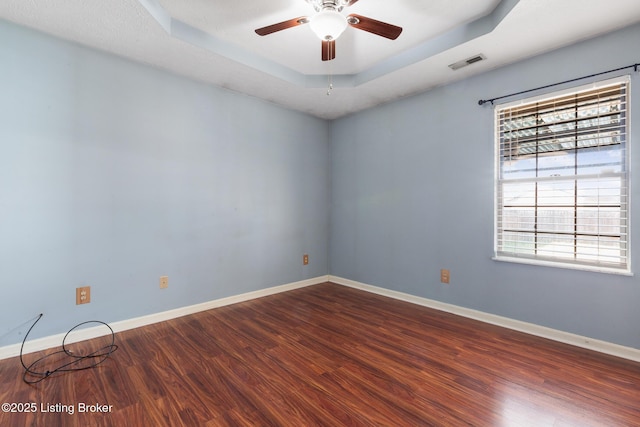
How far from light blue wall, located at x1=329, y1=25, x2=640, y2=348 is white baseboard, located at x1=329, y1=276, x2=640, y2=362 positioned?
0.05m

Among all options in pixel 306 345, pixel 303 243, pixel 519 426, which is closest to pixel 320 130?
pixel 303 243

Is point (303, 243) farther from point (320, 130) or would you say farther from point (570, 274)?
point (570, 274)

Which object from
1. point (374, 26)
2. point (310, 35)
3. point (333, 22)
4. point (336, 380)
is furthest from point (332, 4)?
point (336, 380)

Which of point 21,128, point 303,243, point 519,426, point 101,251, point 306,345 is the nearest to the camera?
point 519,426

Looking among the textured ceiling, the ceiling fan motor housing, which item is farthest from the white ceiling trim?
the ceiling fan motor housing

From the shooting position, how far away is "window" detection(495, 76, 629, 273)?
2.14m

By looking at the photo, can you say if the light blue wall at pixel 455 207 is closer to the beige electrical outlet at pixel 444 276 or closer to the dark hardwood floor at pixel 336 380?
the beige electrical outlet at pixel 444 276

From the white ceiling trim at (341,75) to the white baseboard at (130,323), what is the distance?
2357mm

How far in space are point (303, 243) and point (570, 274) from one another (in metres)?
2.74

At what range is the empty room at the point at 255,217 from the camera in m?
1.72

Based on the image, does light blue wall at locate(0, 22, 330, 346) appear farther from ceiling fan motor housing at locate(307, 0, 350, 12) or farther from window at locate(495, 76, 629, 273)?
window at locate(495, 76, 629, 273)

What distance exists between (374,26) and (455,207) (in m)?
1.89

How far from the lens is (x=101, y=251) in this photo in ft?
7.93

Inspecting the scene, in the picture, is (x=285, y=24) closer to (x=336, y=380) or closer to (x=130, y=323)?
(x=336, y=380)
